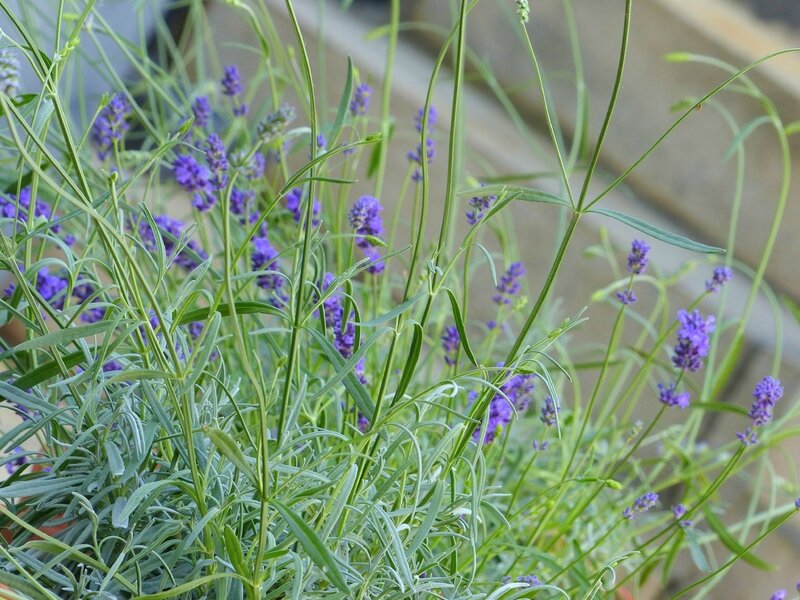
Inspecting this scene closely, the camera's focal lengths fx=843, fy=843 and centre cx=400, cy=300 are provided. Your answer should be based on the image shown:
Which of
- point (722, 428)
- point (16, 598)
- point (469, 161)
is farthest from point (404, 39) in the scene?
point (16, 598)

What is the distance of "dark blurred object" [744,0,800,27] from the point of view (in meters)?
0.91

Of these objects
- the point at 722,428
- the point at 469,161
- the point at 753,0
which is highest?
the point at 753,0

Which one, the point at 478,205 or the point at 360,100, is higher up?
the point at 360,100

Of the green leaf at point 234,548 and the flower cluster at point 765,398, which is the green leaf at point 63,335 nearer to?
the green leaf at point 234,548

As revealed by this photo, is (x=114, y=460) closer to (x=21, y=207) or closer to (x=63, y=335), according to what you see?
(x=63, y=335)

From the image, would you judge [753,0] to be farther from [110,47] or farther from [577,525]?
[110,47]

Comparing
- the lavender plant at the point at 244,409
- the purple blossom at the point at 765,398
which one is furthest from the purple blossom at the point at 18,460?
the purple blossom at the point at 765,398

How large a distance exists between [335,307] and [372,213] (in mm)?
57

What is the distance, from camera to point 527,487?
0.63 m

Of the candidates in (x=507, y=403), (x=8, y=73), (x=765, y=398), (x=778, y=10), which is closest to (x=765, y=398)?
(x=765, y=398)

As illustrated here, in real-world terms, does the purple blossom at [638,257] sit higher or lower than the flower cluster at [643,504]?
higher

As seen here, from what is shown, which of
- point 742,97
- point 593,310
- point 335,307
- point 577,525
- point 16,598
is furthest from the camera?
point 593,310

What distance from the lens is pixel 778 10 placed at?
921 mm

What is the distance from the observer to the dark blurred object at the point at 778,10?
91cm
